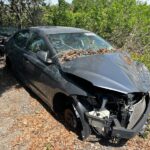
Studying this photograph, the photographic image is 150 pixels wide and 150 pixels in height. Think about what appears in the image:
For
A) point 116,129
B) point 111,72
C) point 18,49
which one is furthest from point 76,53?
point 18,49

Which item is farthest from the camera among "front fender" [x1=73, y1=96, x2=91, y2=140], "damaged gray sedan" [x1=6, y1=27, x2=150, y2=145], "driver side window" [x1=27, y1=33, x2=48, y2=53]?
"driver side window" [x1=27, y1=33, x2=48, y2=53]

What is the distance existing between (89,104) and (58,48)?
155 cm

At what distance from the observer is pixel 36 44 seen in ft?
21.0

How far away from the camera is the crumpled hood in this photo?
4.57 meters

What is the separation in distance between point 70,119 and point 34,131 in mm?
733

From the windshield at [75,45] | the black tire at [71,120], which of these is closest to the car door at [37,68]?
the windshield at [75,45]

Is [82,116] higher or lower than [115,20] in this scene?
lower

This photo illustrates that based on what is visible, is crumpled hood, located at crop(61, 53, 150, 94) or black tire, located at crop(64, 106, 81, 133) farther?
black tire, located at crop(64, 106, 81, 133)

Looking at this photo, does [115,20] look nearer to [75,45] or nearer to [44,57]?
[75,45]

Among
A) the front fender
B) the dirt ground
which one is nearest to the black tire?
the dirt ground

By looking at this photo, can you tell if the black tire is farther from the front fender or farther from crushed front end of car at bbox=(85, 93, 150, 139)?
crushed front end of car at bbox=(85, 93, 150, 139)

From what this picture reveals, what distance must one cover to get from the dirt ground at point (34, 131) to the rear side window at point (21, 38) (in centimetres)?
127

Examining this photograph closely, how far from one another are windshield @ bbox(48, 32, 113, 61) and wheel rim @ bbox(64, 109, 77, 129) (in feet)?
3.39

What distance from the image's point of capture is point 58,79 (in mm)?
5262
